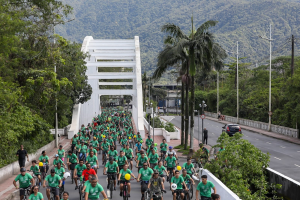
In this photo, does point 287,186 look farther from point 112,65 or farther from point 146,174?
point 112,65

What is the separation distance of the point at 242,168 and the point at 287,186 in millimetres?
1637

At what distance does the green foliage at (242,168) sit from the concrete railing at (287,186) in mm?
326

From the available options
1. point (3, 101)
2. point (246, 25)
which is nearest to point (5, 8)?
point (3, 101)

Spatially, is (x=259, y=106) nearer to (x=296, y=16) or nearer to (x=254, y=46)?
(x=254, y=46)

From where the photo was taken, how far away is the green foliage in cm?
1198

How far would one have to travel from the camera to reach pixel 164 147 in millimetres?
19938

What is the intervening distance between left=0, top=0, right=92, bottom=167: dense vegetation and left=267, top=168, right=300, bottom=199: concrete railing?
12232 millimetres

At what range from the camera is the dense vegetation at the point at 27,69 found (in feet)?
61.1

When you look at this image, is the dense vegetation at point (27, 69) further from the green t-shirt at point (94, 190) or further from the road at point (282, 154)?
the road at point (282, 154)

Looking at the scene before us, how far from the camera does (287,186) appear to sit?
1141 centimetres

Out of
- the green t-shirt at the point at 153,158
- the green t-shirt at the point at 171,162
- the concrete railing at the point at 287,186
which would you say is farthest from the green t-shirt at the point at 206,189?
the green t-shirt at the point at 153,158

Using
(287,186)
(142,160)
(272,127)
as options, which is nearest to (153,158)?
(142,160)

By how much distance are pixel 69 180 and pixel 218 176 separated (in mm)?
7357

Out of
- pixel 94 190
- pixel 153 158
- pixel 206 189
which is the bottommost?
pixel 153 158
